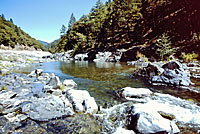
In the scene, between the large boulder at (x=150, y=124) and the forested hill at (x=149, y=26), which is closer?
the large boulder at (x=150, y=124)

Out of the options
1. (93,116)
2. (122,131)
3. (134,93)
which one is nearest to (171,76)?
(134,93)

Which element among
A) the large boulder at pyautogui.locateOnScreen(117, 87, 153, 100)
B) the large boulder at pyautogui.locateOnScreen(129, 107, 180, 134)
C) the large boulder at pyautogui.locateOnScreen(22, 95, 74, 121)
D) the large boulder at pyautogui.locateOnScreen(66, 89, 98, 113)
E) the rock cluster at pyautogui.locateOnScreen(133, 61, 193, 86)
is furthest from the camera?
the rock cluster at pyautogui.locateOnScreen(133, 61, 193, 86)

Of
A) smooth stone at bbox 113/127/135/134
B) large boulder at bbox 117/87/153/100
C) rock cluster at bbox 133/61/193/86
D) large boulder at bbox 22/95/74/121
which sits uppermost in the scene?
rock cluster at bbox 133/61/193/86

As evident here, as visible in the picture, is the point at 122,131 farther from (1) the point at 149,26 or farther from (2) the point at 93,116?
(1) the point at 149,26

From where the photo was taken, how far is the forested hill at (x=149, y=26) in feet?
71.7

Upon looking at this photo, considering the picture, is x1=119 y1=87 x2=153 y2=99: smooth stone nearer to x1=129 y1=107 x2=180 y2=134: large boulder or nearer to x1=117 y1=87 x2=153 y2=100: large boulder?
x1=117 y1=87 x2=153 y2=100: large boulder

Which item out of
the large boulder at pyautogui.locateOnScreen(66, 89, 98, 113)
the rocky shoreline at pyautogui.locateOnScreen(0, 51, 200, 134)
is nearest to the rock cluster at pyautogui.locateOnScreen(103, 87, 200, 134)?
the rocky shoreline at pyautogui.locateOnScreen(0, 51, 200, 134)

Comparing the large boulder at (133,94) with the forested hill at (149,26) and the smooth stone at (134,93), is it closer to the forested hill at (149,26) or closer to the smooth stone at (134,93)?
the smooth stone at (134,93)

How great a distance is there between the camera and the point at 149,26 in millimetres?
31016

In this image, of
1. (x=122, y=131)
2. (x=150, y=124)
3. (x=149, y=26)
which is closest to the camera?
(x=150, y=124)

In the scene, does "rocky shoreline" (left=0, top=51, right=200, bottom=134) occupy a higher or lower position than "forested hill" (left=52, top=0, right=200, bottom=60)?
lower

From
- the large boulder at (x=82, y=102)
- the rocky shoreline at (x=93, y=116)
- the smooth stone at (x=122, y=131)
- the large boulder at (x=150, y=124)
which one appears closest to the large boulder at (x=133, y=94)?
the rocky shoreline at (x=93, y=116)

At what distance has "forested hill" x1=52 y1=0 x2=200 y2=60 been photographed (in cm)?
2186

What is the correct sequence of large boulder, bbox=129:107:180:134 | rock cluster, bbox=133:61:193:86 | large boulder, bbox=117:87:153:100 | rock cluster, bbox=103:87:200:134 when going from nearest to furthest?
large boulder, bbox=129:107:180:134, rock cluster, bbox=103:87:200:134, large boulder, bbox=117:87:153:100, rock cluster, bbox=133:61:193:86
